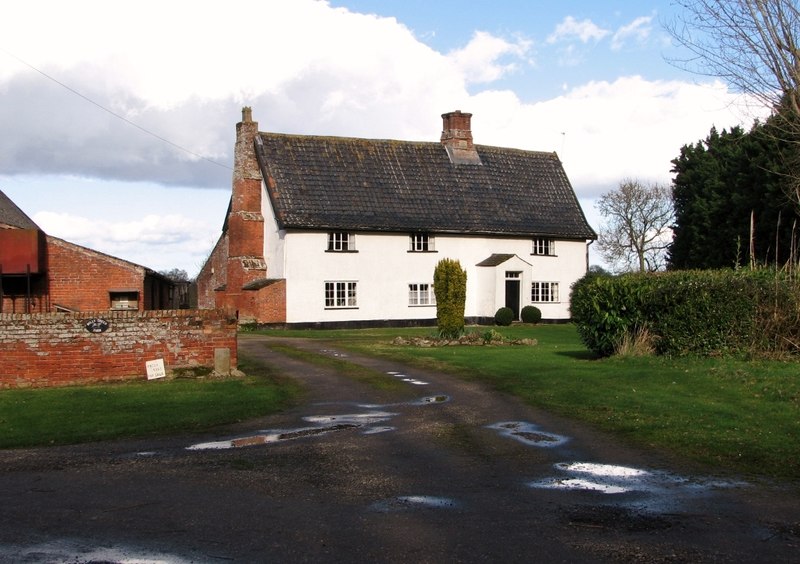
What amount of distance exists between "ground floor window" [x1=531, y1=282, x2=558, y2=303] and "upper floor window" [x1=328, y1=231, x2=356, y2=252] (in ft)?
35.8

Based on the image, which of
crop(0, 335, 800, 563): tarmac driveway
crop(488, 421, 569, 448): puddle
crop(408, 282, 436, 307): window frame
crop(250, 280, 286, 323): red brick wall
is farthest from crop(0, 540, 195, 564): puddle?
crop(408, 282, 436, 307): window frame

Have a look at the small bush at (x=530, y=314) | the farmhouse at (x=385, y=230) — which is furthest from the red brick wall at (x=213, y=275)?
the small bush at (x=530, y=314)

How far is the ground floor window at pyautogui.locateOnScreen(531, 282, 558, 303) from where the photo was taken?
47656 mm

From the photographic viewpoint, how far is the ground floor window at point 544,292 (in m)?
47.7

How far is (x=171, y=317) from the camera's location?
18531 millimetres

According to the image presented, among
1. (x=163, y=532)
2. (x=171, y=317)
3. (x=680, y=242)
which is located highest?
(x=680, y=242)

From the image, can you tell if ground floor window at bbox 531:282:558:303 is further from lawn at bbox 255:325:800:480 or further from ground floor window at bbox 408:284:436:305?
lawn at bbox 255:325:800:480

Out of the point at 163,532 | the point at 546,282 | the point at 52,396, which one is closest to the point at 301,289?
the point at 546,282

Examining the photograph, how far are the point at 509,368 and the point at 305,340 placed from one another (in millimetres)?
13047

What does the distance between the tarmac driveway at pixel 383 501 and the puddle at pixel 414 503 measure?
0.03 meters

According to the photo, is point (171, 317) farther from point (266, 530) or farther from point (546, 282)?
point (546, 282)

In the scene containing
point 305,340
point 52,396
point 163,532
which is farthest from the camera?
point 305,340

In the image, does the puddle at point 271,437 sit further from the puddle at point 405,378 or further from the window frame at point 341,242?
the window frame at point 341,242

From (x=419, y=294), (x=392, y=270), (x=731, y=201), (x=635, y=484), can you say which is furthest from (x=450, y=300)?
(x=731, y=201)
